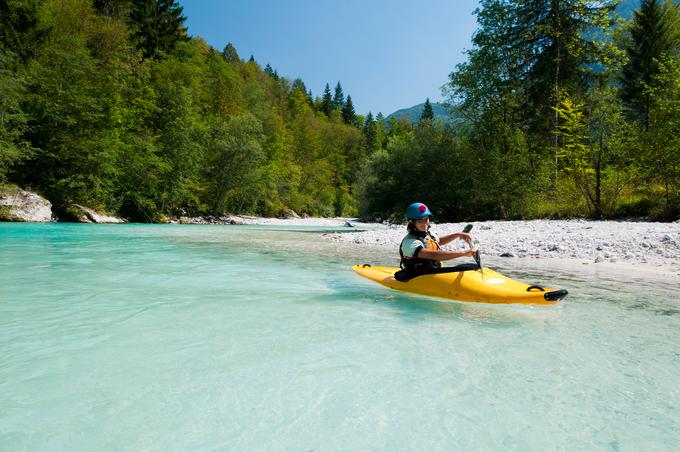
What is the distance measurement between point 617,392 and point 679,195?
13109 mm

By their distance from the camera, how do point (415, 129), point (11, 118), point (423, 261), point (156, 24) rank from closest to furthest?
1. point (423, 261)
2. point (11, 118)
3. point (415, 129)
4. point (156, 24)

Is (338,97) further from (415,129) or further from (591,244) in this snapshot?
(591,244)

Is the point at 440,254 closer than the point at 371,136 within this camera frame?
Yes

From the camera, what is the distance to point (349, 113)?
271 ft

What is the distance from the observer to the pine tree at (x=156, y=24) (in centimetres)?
3534

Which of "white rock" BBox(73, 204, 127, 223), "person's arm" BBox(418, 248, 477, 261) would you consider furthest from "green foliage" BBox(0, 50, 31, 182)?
"person's arm" BBox(418, 248, 477, 261)

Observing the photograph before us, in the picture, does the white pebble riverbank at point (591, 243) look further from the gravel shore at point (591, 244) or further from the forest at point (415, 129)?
the forest at point (415, 129)

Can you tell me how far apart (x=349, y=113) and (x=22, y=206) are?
225ft

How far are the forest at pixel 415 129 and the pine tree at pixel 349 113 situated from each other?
4299 cm

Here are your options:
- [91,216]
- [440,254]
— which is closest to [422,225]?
[440,254]

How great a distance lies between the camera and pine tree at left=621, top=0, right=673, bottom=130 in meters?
24.6

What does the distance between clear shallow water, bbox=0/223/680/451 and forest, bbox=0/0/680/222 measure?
11664 millimetres

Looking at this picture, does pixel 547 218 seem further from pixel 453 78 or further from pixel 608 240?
pixel 453 78

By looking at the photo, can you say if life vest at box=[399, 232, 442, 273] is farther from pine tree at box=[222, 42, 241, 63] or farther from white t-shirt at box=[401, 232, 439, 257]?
pine tree at box=[222, 42, 241, 63]
